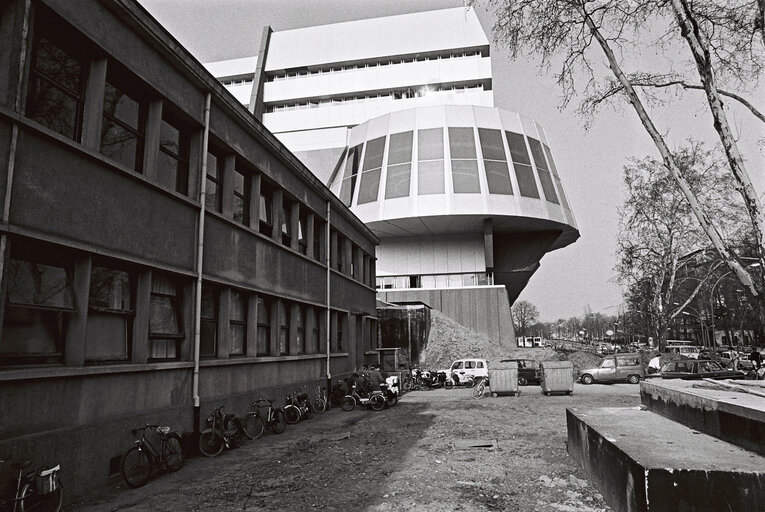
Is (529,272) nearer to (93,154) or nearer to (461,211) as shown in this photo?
(461,211)

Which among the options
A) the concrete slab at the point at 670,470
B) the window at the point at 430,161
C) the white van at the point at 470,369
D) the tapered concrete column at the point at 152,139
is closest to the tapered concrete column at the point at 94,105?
the tapered concrete column at the point at 152,139

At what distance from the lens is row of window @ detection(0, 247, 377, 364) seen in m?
6.72

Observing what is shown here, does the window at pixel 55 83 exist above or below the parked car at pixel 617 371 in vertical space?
above

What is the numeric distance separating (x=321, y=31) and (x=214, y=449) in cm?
6269

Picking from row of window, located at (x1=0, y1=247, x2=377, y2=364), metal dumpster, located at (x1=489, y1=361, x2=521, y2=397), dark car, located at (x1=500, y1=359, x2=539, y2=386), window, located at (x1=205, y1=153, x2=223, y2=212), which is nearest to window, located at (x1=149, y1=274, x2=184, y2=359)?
row of window, located at (x1=0, y1=247, x2=377, y2=364)

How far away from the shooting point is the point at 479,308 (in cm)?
4741

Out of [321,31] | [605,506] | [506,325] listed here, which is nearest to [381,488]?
[605,506]

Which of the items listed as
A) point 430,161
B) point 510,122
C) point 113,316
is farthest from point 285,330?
point 510,122

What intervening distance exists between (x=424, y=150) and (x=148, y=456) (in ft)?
131

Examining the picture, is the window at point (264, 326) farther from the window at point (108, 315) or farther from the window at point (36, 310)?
the window at point (36, 310)

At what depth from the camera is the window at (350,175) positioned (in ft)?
161

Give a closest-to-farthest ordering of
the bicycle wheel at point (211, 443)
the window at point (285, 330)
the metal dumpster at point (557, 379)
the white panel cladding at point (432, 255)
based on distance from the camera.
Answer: the bicycle wheel at point (211, 443) → the window at point (285, 330) → the metal dumpster at point (557, 379) → the white panel cladding at point (432, 255)

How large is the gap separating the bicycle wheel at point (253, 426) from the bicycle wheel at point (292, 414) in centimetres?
236

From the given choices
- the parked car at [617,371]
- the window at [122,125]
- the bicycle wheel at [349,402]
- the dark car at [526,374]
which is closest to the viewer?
the window at [122,125]
